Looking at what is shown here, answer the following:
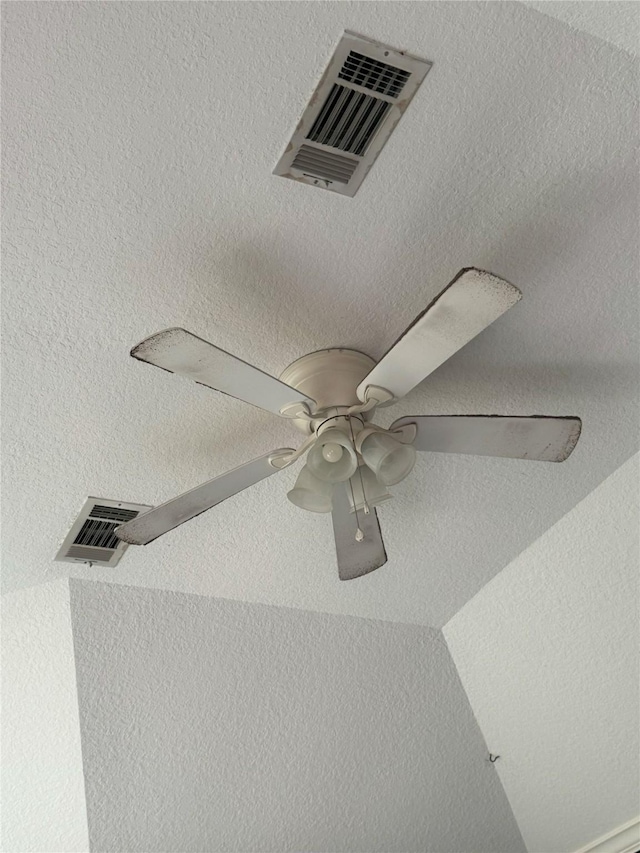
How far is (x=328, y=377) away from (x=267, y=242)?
1.05ft

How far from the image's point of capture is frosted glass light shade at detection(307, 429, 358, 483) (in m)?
1.56

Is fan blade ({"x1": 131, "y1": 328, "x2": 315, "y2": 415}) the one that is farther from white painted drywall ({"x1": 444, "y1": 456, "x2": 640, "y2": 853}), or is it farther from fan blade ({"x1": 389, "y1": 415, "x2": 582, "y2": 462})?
white painted drywall ({"x1": 444, "y1": 456, "x2": 640, "y2": 853})

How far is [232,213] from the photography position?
4.69ft

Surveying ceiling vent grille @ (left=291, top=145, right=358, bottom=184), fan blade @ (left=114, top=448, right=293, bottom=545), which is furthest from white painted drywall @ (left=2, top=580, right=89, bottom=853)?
ceiling vent grille @ (left=291, top=145, right=358, bottom=184)

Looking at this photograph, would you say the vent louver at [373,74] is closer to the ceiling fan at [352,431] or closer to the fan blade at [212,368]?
the ceiling fan at [352,431]

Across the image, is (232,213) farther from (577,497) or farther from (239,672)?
(239,672)

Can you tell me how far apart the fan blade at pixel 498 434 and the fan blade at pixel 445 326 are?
9 cm

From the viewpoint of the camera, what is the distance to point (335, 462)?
1.58 m

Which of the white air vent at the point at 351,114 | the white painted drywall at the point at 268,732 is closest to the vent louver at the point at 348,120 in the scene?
the white air vent at the point at 351,114

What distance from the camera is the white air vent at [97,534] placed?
1.96 meters

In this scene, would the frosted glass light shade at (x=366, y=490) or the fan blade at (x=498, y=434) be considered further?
the frosted glass light shade at (x=366, y=490)

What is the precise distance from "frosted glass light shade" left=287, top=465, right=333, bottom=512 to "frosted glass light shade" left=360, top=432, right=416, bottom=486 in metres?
0.10

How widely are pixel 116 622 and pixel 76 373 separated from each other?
34.1 inches

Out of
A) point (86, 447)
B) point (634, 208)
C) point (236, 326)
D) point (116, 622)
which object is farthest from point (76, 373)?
point (634, 208)
